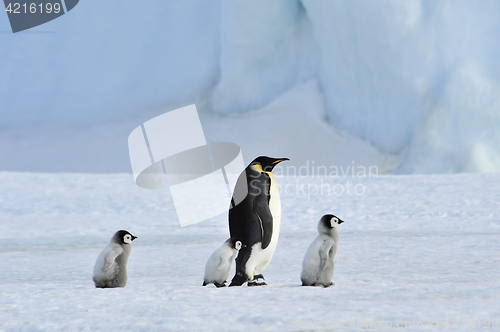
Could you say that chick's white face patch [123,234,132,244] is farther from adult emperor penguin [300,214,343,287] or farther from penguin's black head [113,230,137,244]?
adult emperor penguin [300,214,343,287]

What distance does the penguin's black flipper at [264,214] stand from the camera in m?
2.40

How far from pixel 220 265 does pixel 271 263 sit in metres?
0.71

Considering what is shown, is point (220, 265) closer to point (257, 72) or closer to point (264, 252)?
point (264, 252)

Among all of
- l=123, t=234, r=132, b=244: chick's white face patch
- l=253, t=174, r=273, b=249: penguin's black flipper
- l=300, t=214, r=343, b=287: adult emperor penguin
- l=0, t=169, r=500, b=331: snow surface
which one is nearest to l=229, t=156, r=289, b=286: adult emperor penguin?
l=253, t=174, r=273, b=249: penguin's black flipper

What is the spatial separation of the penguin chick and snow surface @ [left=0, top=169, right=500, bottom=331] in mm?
92

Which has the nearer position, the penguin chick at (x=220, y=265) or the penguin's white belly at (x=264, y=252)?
the penguin chick at (x=220, y=265)

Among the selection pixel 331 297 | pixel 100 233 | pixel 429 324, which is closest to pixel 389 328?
pixel 429 324

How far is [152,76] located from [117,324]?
10.9 m

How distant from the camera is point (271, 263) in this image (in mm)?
2930

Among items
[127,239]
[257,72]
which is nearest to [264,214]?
[127,239]

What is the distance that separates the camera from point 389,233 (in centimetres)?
387

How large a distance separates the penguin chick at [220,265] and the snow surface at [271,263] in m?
0.09

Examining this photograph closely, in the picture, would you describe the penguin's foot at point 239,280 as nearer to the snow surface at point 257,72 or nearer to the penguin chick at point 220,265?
the penguin chick at point 220,265

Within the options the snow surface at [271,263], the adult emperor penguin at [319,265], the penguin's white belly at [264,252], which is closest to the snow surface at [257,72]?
the snow surface at [271,263]
